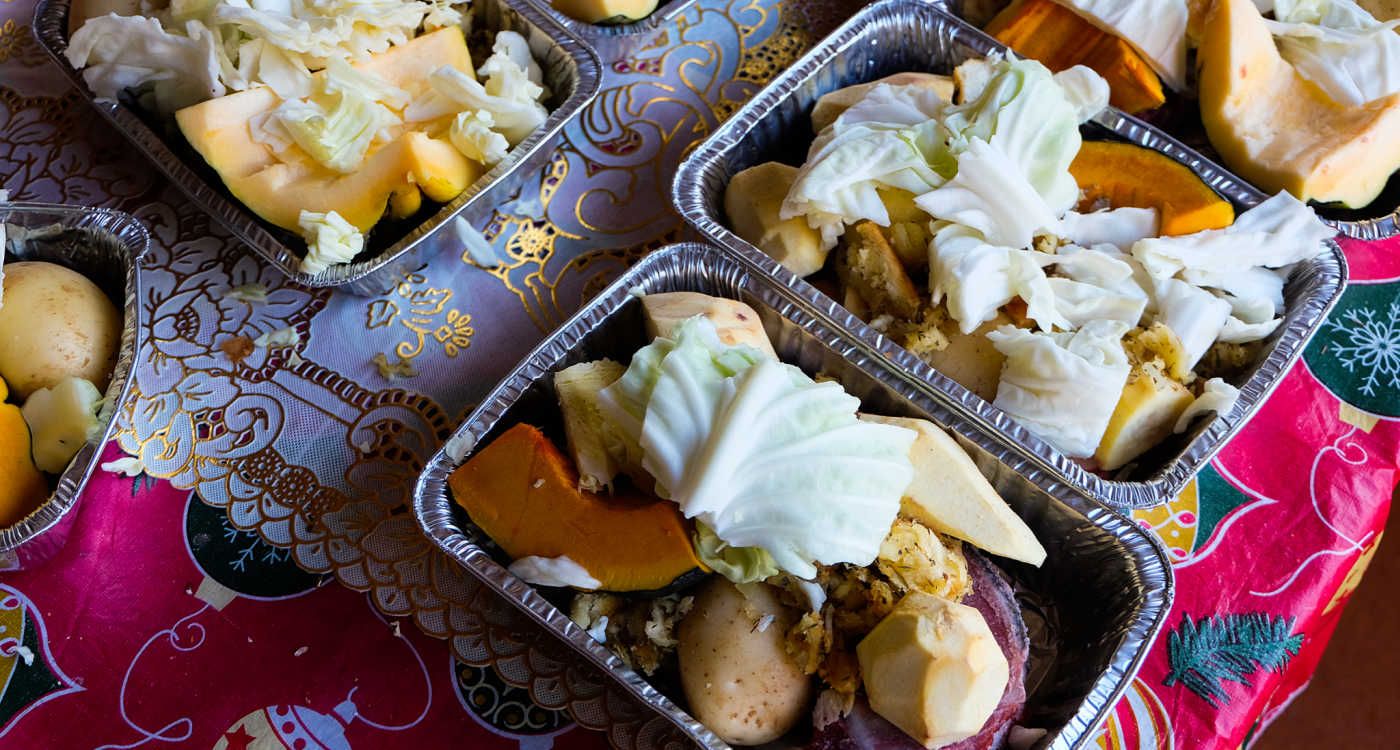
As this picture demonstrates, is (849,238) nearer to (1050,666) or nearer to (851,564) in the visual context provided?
(851,564)

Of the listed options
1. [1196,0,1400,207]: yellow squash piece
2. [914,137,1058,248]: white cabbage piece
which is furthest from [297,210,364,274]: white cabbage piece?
[1196,0,1400,207]: yellow squash piece

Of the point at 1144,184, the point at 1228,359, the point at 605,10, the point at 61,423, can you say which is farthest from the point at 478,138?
the point at 1228,359

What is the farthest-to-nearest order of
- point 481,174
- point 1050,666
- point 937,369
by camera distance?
point 481,174 < point 937,369 < point 1050,666

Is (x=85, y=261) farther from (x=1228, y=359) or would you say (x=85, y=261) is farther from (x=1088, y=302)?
(x=1228, y=359)

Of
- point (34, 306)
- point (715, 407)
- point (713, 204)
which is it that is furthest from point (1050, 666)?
point (34, 306)

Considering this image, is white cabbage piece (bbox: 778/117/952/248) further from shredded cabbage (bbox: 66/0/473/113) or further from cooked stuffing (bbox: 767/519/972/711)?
shredded cabbage (bbox: 66/0/473/113)

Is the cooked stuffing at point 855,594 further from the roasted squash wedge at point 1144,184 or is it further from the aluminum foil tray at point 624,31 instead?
the aluminum foil tray at point 624,31
